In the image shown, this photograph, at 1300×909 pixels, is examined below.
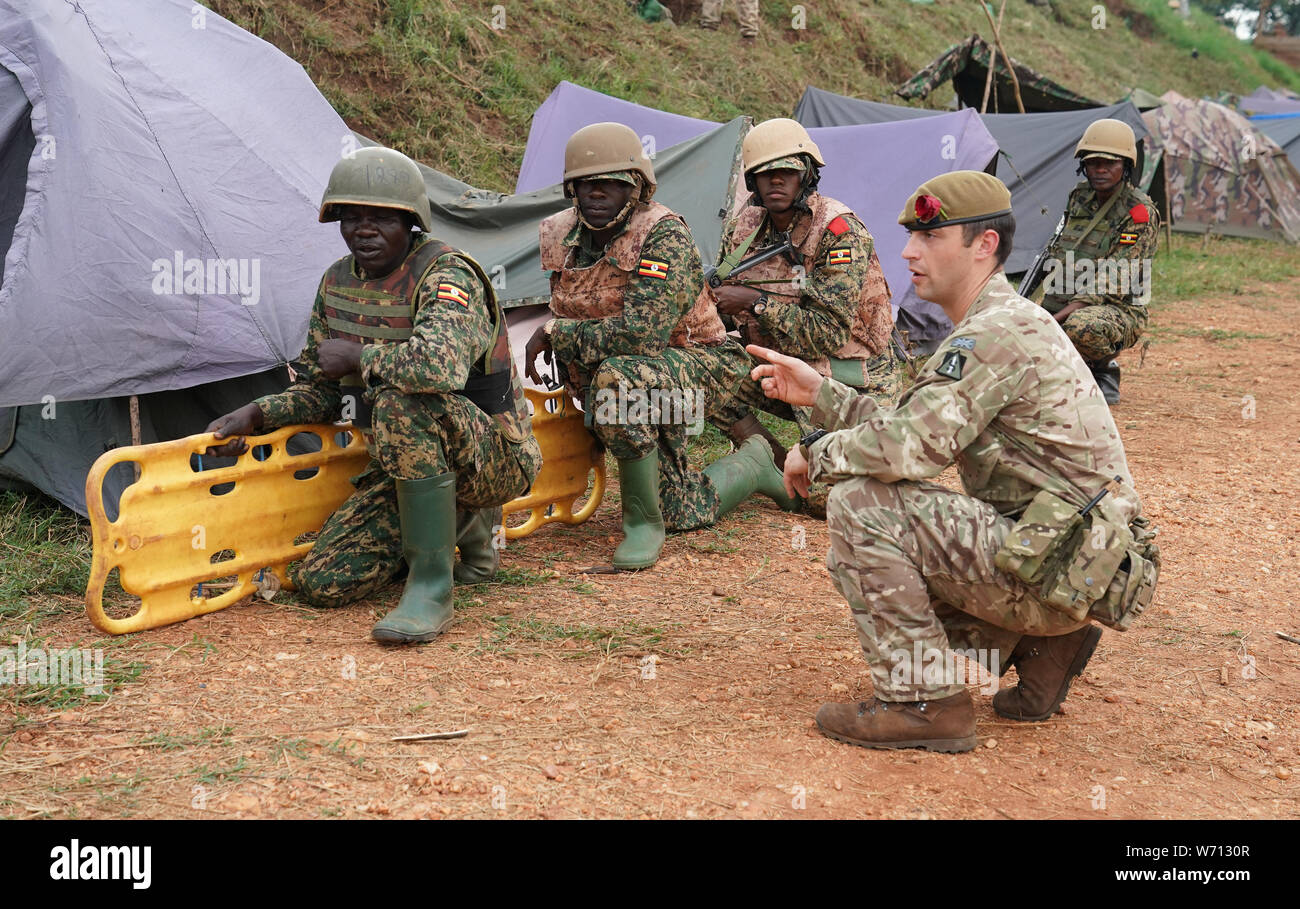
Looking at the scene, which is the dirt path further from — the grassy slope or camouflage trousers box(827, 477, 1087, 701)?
the grassy slope

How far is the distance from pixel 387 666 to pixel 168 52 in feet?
9.45

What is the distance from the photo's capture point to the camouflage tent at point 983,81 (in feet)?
42.3

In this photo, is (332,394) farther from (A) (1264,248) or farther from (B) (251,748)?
(A) (1264,248)

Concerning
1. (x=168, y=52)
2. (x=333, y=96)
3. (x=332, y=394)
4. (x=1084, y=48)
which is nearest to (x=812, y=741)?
(x=332, y=394)

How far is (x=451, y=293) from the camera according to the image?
3.64 meters

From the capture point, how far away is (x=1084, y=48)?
79.9 feet

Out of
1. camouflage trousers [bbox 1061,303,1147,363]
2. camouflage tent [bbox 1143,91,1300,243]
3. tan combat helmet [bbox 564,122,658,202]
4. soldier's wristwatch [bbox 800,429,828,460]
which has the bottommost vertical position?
soldier's wristwatch [bbox 800,429,828,460]

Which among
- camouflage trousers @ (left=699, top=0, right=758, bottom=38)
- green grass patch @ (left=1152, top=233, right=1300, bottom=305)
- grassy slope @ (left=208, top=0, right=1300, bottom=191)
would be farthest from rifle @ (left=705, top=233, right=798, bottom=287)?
camouflage trousers @ (left=699, top=0, right=758, bottom=38)

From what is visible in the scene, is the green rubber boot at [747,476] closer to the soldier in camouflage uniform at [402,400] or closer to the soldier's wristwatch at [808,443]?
the soldier in camouflage uniform at [402,400]

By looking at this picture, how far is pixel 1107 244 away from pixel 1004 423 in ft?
14.4

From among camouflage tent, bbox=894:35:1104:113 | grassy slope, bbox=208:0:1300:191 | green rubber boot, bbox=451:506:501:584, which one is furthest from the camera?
camouflage tent, bbox=894:35:1104:113

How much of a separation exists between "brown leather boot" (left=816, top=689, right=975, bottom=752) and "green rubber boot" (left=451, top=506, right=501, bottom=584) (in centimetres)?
162

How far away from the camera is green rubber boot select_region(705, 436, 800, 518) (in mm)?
5020

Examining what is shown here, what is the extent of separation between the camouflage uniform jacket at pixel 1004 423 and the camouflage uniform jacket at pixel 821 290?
1982 mm
